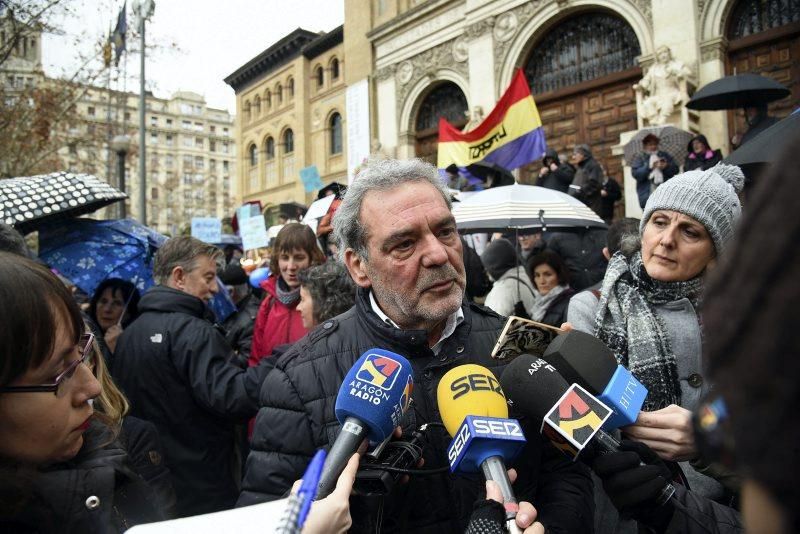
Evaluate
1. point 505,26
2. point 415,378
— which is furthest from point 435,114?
point 415,378

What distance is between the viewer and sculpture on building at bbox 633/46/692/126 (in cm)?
1046

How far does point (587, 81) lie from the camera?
13.4 m

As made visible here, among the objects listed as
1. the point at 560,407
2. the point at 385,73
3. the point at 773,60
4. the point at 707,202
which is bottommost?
the point at 560,407

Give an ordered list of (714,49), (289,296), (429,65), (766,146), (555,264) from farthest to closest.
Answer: (429,65) → (714,49) → (555,264) → (289,296) → (766,146)

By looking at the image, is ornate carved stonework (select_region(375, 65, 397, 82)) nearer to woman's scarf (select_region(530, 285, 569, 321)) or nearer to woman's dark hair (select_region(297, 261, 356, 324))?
woman's scarf (select_region(530, 285, 569, 321))

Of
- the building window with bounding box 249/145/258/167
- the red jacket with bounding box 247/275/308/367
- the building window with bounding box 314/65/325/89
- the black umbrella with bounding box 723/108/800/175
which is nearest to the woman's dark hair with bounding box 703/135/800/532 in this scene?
the black umbrella with bounding box 723/108/800/175

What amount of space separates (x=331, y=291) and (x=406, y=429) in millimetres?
1536

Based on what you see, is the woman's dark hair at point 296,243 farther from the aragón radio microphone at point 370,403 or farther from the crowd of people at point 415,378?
the aragón radio microphone at point 370,403

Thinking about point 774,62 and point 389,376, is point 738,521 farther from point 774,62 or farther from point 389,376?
point 774,62

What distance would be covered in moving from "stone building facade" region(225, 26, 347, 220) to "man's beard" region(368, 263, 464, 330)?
2234 centimetres

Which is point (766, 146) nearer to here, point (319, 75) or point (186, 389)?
point (186, 389)

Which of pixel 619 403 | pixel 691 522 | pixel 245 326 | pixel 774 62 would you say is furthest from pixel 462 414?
pixel 774 62

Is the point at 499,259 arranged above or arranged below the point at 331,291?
above

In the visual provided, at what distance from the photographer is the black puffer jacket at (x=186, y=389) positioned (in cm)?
282
